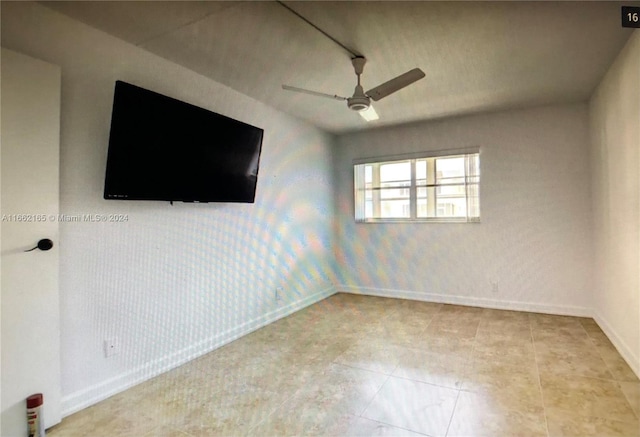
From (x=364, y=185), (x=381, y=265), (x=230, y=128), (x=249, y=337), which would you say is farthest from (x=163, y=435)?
(x=364, y=185)

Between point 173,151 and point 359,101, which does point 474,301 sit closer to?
point 359,101

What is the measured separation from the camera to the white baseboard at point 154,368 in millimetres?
2123

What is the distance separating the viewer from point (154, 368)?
101 inches

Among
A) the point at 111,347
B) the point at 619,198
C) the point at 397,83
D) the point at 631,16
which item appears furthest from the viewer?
the point at 619,198

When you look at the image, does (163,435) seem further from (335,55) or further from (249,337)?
(335,55)

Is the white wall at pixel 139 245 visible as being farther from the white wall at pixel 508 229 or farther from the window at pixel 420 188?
the white wall at pixel 508 229

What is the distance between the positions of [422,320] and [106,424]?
301cm

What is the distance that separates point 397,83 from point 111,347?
273cm

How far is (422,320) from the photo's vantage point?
378 centimetres

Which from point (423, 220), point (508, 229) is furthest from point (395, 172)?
point (508, 229)

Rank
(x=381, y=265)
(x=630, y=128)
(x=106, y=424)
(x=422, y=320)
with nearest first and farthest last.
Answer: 1. (x=106, y=424)
2. (x=630, y=128)
3. (x=422, y=320)
4. (x=381, y=265)

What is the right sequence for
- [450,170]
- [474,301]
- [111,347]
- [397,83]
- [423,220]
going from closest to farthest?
1. [111,347]
2. [397,83]
3. [474,301]
4. [450,170]
5. [423,220]

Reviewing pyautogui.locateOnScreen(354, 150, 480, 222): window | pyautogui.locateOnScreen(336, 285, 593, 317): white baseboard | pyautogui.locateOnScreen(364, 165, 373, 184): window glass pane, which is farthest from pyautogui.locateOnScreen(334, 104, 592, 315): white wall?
pyautogui.locateOnScreen(364, 165, 373, 184): window glass pane

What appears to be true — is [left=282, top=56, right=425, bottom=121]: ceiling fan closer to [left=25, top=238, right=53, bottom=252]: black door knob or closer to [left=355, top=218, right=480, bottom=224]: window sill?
[left=25, top=238, right=53, bottom=252]: black door knob
